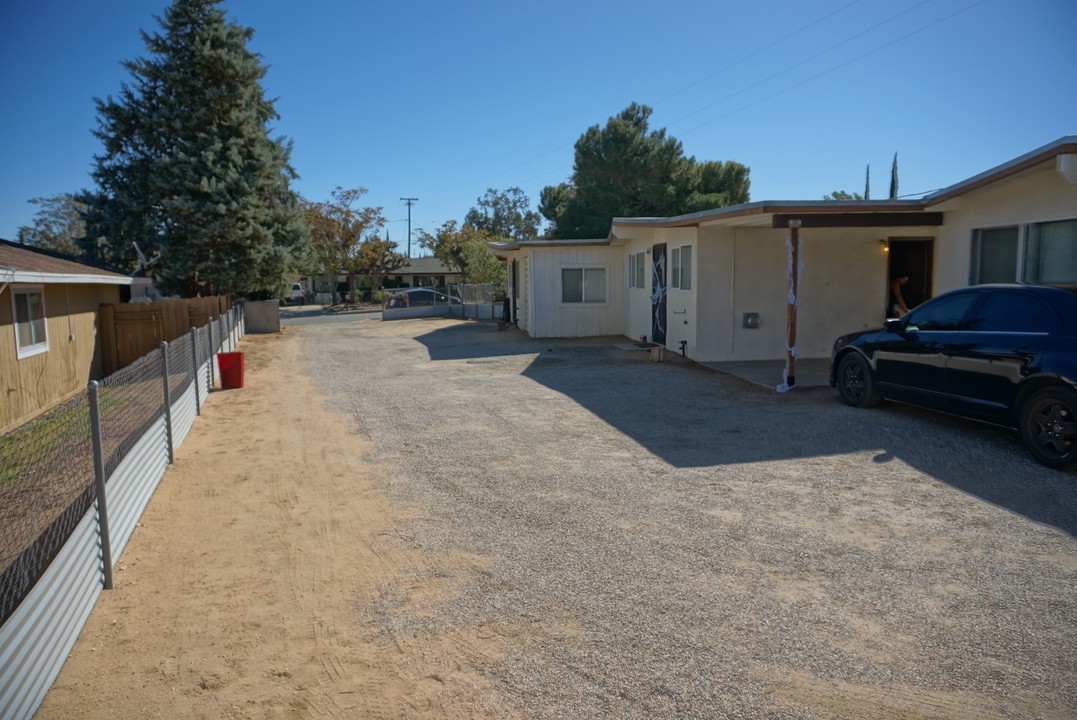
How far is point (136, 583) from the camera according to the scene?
4.73 metres

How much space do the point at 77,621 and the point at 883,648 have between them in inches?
172

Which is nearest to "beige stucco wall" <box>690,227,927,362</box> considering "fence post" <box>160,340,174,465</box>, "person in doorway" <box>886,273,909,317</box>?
"person in doorway" <box>886,273,909,317</box>

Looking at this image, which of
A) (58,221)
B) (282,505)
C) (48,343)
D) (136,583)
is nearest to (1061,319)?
(282,505)

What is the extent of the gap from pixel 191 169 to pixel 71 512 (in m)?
22.0

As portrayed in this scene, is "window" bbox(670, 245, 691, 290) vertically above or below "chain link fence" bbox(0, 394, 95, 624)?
above

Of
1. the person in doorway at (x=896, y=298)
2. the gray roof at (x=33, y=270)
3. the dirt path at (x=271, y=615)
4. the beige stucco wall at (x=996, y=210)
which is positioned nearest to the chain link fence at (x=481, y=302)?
the gray roof at (x=33, y=270)

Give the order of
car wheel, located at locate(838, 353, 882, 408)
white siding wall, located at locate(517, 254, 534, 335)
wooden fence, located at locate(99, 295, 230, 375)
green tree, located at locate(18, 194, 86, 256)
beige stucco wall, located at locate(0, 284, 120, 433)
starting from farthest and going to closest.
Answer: green tree, located at locate(18, 194, 86, 256)
white siding wall, located at locate(517, 254, 534, 335)
wooden fence, located at locate(99, 295, 230, 375)
beige stucco wall, located at locate(0, 284, 120, 433)
car wheel, located at locate(838, 353, 882, 408)

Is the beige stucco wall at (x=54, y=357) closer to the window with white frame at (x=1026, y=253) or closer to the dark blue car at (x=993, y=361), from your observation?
the dark blue car at (x=993, y=361)

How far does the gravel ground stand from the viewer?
343 centimetres

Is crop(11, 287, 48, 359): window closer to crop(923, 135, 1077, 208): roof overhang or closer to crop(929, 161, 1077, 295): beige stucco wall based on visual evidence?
crop(923, 135, 1077, 208): roof overhang

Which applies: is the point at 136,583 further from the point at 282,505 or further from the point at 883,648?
the point at 883,648

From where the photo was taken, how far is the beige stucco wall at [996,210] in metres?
9.27

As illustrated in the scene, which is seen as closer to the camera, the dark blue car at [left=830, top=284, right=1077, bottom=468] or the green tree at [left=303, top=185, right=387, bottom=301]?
the dark blue car at [left=830, top=284, right=1077, bottom=468]

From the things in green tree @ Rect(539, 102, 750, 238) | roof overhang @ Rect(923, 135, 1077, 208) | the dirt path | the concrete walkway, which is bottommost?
the dirt path
